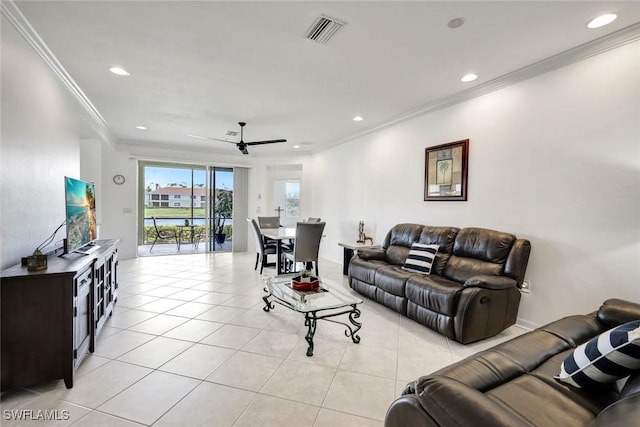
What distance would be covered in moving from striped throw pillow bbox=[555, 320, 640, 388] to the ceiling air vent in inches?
101

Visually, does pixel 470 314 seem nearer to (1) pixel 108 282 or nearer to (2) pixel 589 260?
(2) pixel 589 260

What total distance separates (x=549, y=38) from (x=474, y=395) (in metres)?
3.05

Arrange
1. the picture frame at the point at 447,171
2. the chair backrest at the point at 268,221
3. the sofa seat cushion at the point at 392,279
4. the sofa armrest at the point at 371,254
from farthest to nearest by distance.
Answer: the chair backrest at the point at 268,221
the sofa armrest at the point at 371,254
the picture frame at the point at 447,171
the sofa seat cushion at the point at 392,279

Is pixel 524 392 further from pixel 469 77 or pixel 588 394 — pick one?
pixel 469 77

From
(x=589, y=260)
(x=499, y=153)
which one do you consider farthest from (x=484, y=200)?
(x=589, y=260)

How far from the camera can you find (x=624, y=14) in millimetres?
2174

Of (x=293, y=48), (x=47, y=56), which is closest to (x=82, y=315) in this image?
(x=47, y=56)

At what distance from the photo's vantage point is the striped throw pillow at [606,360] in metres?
1.10

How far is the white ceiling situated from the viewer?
2133 millimetres

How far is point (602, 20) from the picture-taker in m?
2.25

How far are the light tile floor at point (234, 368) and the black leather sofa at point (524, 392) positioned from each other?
75 centimetres

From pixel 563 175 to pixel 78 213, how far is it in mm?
4689

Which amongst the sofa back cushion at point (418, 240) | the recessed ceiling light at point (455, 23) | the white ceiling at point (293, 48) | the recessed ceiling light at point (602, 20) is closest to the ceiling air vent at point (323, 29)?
the white ceiling at point (293, 48)

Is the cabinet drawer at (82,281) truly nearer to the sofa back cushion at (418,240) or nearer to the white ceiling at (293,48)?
the white ceiling at (293,48)
